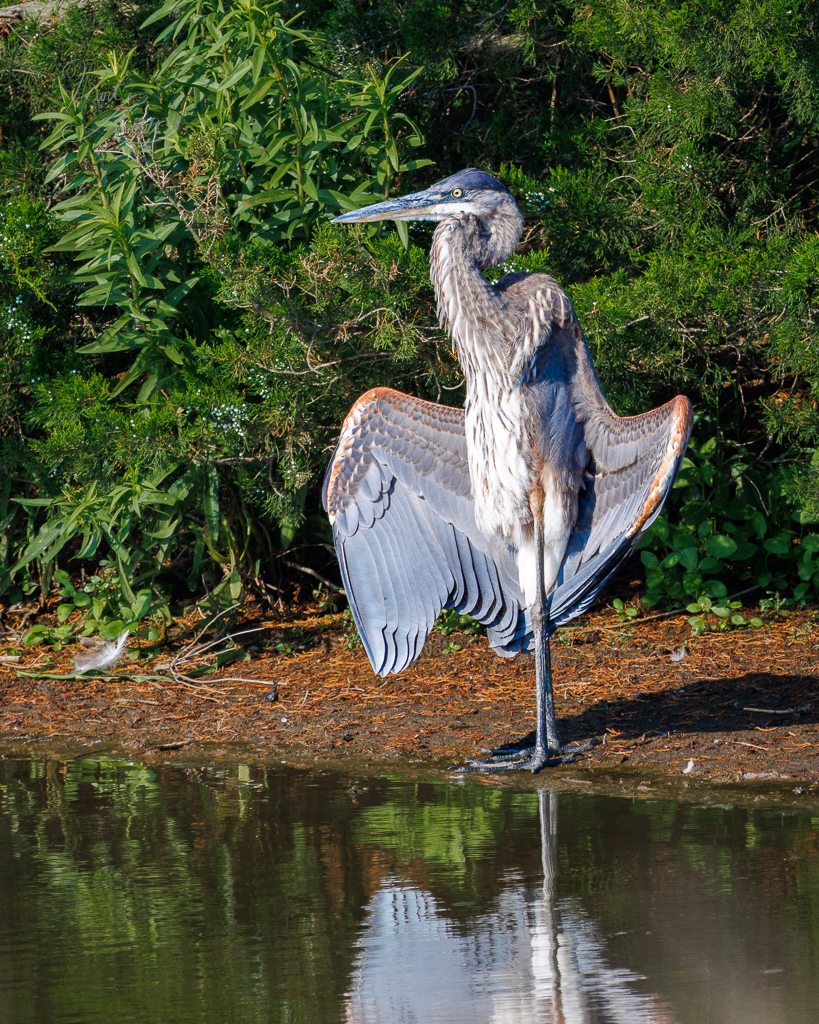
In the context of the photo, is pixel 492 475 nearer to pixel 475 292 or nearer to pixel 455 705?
pixel 475 292

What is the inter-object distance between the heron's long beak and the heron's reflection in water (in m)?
2.90

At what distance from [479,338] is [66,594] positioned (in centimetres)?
348

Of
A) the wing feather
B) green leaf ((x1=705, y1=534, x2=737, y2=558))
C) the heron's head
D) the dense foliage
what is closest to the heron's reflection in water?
the wing feather

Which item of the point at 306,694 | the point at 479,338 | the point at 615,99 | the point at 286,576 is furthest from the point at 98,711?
the point at 615,99

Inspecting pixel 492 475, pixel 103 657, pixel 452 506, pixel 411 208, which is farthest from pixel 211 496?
pixel 411 208

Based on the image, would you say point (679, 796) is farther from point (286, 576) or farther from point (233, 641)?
point (286, 576)

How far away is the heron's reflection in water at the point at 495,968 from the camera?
2713mm

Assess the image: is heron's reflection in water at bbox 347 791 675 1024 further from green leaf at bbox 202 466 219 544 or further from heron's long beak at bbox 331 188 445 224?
green leaf at bbox 202 466 219 544

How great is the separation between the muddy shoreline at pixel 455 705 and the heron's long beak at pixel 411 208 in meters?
2.28

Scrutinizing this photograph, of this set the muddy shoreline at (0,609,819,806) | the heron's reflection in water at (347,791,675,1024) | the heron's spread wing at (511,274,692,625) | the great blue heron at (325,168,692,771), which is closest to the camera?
the heron's reflection in water at (347,791,675,1024)

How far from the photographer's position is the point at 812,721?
502 centimetres

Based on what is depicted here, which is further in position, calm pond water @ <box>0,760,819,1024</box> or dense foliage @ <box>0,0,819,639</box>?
dense foliage @ <box>0,0,819,639</box>

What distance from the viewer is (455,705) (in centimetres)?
567

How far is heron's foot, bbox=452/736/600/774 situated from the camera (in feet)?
15.4
